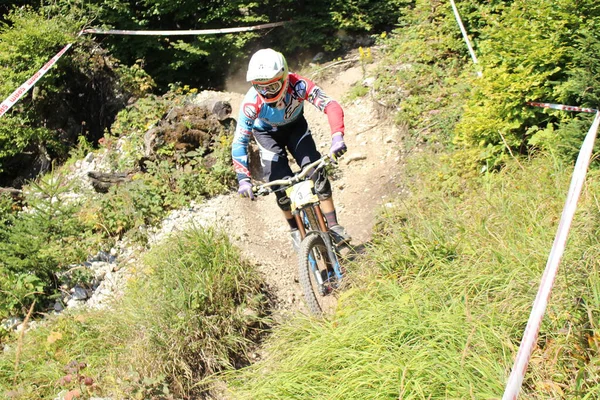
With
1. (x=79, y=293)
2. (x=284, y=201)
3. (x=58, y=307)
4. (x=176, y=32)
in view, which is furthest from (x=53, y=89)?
(x=284, y=201)

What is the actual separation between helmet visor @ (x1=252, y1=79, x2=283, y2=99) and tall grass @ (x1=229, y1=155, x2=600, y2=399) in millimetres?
1658

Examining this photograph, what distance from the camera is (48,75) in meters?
11.1

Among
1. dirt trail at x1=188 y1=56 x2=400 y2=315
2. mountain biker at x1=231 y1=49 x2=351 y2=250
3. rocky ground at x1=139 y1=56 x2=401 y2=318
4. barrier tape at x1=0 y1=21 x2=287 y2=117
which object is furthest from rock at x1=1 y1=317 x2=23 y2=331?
barrier tape at x1=0 y1=21 x2=287 y2=117

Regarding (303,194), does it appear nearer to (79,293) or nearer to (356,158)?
(79,293)

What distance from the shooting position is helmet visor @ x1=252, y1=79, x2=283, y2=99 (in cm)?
498

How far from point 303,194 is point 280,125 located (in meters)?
0.95

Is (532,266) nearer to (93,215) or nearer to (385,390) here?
(385,390)

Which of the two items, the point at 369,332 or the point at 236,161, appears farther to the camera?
the point at 236,161

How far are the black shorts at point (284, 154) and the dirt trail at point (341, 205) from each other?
0.85 meters

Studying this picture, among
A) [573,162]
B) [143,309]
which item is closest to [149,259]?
[143,309]

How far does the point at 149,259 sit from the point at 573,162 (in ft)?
13.6

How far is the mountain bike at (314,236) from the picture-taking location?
485 centimetres

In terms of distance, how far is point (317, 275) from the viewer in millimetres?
4879

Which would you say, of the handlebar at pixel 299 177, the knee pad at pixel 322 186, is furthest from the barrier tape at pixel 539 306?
the knee pad at pixel 322 186
